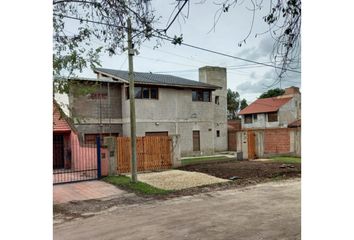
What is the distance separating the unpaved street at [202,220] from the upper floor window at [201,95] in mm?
9438

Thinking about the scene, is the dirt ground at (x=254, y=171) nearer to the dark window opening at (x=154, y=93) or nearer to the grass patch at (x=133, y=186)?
the grass patch at (x=133, y=186)

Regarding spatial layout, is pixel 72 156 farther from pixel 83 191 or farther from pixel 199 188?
pixel 199 188

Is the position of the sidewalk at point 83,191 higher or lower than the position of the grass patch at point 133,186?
lower

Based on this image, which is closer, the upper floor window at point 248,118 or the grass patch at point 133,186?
the grass patch at point 133,186

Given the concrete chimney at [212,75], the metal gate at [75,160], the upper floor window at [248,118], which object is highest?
the concrete chimney at [212,75]

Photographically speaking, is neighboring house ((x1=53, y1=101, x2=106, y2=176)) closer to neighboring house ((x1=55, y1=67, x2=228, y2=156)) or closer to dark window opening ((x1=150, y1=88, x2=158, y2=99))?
neighboring house ((x1=55, y1=67, x2=228, y2=156))

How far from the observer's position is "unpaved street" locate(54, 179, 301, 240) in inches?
145

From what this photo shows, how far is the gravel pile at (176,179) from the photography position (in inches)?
301

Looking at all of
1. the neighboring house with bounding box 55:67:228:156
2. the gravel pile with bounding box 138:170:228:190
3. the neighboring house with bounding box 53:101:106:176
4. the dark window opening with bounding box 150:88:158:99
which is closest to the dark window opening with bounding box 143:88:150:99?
the neighboring house with bounding box 55:67:228:156

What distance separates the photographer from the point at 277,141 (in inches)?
542

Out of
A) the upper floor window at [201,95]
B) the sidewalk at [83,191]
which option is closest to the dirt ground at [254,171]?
the sidewalk at [83,191]
